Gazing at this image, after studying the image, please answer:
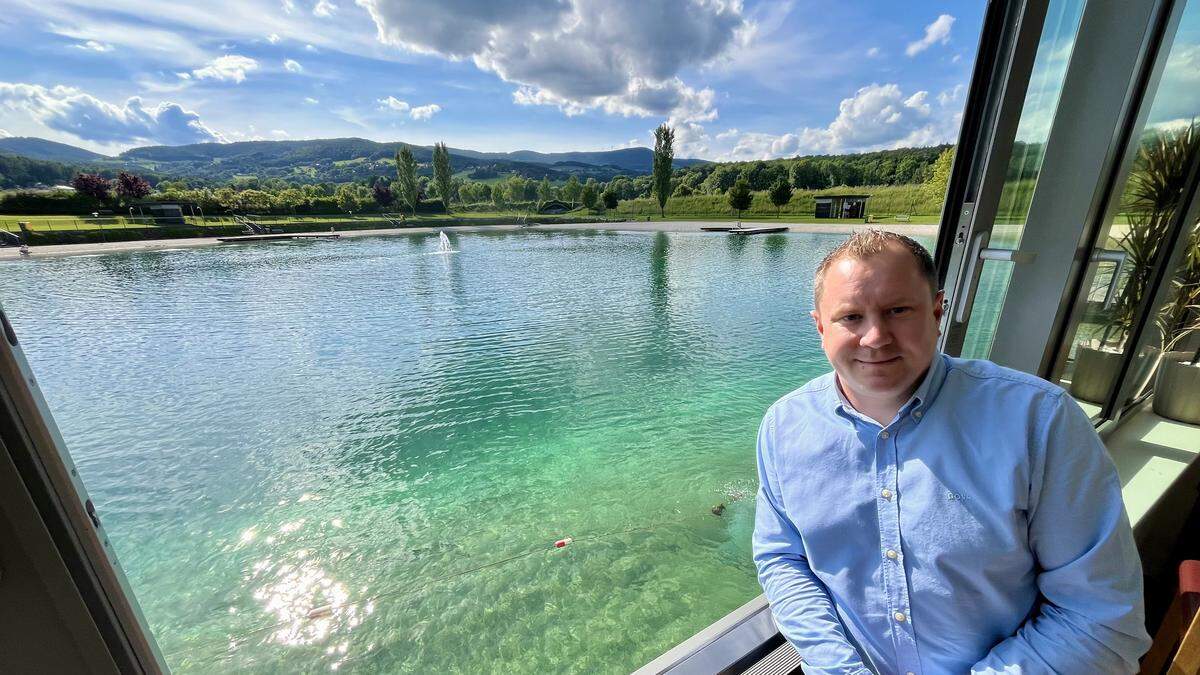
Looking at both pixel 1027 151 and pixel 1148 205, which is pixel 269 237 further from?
pixel 1148 205

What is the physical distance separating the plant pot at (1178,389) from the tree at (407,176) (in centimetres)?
5255

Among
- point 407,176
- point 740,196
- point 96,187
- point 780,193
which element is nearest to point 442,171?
point 407,176

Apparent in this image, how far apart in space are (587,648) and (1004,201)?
2.72 metres

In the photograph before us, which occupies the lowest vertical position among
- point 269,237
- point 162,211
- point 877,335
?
point 269,237

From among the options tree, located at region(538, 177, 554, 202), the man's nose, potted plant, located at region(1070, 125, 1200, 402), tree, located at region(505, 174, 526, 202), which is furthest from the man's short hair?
tree, located at region(505, 174, 526, 202)

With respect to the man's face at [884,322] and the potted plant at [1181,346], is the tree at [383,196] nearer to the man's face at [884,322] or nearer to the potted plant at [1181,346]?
the potted plant at [1181,346]

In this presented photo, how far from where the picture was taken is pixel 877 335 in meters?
0.89

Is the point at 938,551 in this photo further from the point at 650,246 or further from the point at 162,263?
the point at 162,263

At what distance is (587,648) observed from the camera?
90.7 inches

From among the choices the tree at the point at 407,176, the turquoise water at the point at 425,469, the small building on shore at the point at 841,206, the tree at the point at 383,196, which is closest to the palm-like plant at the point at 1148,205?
the turquoise water at the point at 425,469

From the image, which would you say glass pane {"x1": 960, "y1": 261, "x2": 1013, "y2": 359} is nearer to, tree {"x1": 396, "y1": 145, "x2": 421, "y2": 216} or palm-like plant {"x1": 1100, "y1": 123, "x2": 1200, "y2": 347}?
palm-like plant {"x1": 1100, "y1": 123, "x2": 1200, "y2": 347}

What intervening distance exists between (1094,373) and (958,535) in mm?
2141

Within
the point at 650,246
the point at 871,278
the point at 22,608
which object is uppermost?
the point at 871,278

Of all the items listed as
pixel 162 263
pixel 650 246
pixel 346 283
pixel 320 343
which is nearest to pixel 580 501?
pixel 320 343
